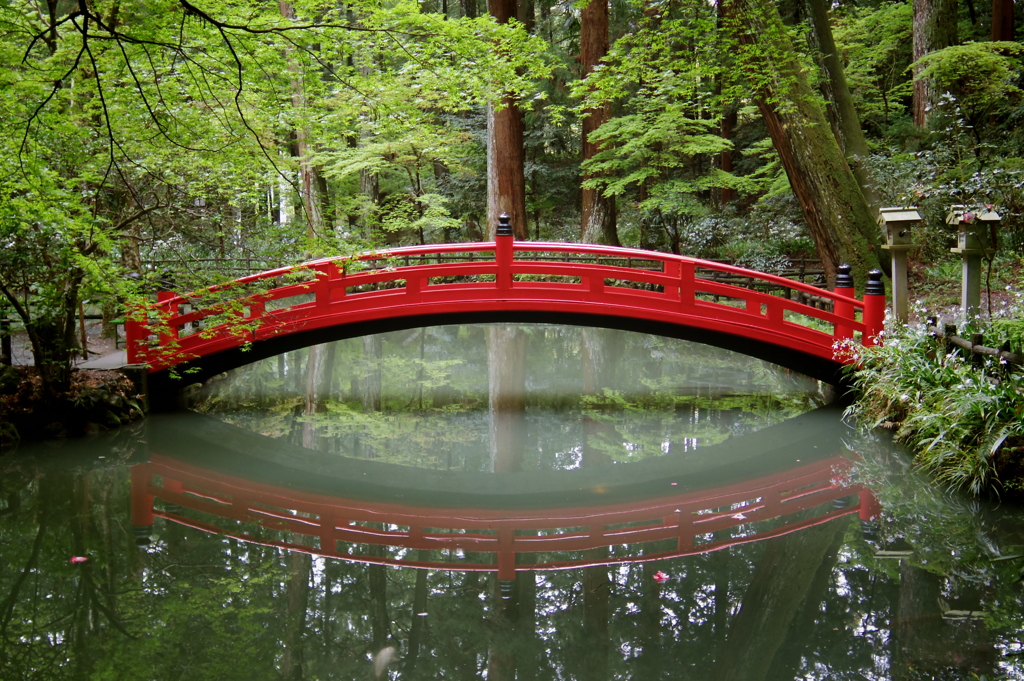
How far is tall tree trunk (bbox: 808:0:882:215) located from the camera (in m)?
10.9

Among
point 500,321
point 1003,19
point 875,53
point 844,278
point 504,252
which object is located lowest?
point 500,321

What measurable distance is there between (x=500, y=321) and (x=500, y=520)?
2.96 m

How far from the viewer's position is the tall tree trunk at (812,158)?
9805 mm

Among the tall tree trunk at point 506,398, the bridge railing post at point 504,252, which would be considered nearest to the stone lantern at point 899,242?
the bridge railing post at point 504,252

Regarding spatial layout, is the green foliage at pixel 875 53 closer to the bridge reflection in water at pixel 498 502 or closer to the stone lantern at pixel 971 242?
the stone lantern at pixel 971 242

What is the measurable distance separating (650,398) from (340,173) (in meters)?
9.09

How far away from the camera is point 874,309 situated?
809 cm

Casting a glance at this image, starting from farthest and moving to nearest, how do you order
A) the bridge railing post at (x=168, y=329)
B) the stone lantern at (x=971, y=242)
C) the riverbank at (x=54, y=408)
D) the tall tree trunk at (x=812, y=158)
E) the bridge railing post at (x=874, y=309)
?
the tall tree trunk at (x=812, y=158)
the bridge railing post at (x=874, y=309)
the bridge railing post at (x=168, y=329)
the riverbank at (x=54, y=408)
the stone lantern at (x=971, y=242)

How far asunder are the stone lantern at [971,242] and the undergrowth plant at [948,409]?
498mm

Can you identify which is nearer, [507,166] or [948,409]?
[948,409]

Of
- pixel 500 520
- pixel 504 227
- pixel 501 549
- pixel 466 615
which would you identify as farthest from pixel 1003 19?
pixel 466 615

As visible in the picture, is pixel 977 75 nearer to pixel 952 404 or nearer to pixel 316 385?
pixel 952 404

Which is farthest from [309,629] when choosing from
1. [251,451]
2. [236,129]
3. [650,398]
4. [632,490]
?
[650,398]

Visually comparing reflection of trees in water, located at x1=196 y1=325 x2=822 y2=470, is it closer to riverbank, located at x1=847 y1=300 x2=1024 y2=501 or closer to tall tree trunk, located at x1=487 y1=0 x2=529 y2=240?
riverbank, located at x1=847 y1=300 x2=1024 y2=501
